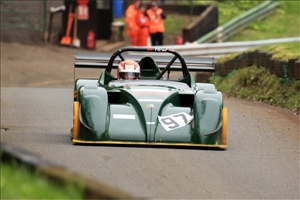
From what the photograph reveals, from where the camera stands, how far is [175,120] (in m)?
10.0

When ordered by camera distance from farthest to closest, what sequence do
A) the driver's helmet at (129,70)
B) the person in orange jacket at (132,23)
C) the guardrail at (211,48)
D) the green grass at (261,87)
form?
the person in orange jacket at (132,23)
the guardrail at (211,48)
the green grass at (261,87)
the driver's helmet at (129,70)

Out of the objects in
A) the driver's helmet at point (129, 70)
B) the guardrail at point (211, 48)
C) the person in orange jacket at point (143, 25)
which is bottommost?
the driver's helmet at point (129, 70)

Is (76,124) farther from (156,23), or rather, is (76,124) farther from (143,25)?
(156,23)

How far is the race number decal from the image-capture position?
9945mm

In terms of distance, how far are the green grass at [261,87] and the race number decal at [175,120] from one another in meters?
4.53

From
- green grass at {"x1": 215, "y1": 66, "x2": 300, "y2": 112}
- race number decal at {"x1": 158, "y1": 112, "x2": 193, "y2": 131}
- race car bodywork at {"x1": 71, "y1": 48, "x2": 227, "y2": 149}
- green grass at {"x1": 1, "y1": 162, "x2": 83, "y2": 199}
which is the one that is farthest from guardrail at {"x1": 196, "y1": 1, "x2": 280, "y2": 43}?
green grass at {"x1": 1, "y1": 162, "x2": 83, "y2": 199}

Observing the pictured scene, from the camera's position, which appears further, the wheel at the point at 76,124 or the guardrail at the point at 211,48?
the guardrail at the point at 211,48

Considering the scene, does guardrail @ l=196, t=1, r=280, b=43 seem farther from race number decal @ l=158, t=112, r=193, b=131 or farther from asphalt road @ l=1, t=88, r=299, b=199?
race number decal @ l=158, t=112, r=193, b=131

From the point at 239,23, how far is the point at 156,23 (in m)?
4.24

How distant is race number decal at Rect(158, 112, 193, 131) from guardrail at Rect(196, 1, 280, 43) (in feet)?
59.2

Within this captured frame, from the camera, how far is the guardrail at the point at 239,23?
28913mm

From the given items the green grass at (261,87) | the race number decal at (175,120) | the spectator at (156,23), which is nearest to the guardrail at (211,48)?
the spectator at (156,23)

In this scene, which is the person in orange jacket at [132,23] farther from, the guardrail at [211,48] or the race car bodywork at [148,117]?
the race car bodywork at [148,117]

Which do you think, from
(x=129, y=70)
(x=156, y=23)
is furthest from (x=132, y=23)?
(x=129, y=70)
